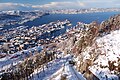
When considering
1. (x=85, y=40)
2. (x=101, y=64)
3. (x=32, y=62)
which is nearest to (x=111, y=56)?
(x=101, y=64)

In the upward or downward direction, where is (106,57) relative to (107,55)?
downward

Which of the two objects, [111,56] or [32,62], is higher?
[111,56]

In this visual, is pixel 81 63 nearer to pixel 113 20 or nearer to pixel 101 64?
pixel 101 64

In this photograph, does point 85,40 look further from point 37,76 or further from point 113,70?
point 113,70

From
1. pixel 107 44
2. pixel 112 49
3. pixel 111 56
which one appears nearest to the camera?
pixel 111 56

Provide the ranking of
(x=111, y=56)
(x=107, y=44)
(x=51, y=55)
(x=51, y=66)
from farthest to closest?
(x=51, y=55) → (x=51, y=66) → (x=107, y=44) → (x=111, y=56)

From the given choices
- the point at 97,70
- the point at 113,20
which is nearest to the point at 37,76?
the point at 97,70

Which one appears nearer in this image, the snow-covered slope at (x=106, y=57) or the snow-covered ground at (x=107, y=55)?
the snow-covered ground at (x=107, y=55)

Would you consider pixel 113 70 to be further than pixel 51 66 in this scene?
No

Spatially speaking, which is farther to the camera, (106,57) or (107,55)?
(107,55)

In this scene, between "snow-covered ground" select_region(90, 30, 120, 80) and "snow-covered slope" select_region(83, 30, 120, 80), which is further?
"snow-covered slope" select_region(83, 30, 120, 80)
